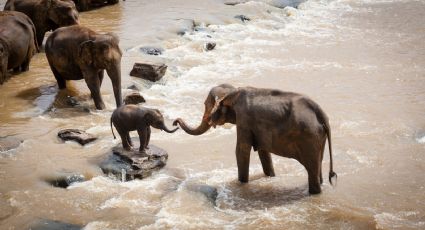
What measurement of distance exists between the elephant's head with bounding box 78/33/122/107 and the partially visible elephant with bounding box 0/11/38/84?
2156 millimetres

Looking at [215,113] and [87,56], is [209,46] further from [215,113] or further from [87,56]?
[215,113]

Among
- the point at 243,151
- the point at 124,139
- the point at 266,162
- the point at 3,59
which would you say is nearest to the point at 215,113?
the point at 243,151

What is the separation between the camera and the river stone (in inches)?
266

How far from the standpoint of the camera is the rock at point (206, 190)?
21.1ft

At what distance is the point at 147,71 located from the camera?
36.4 feet

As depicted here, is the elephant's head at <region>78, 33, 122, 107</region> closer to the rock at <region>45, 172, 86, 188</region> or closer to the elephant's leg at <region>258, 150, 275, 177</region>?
the rock at <region>45, 172, 86, 188</region>

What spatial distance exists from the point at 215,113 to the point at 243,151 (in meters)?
0.57

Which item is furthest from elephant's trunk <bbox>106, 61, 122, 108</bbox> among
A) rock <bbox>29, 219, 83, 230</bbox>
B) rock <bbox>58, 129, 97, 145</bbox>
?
rock <bbox>29, 219, 83, 230</bbox>

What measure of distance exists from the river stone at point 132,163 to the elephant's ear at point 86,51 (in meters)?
2.33

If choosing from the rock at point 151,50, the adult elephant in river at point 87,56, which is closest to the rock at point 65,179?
the adult elephant in river at point 87,56

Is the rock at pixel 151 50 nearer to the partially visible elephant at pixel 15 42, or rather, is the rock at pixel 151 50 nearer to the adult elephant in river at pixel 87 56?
the partially visible elephant at pixel 15 42

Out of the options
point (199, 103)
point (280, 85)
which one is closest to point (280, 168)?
point (199, 103)

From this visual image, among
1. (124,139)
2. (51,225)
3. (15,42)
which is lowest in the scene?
(51,225)

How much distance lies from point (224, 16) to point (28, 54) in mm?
8183
